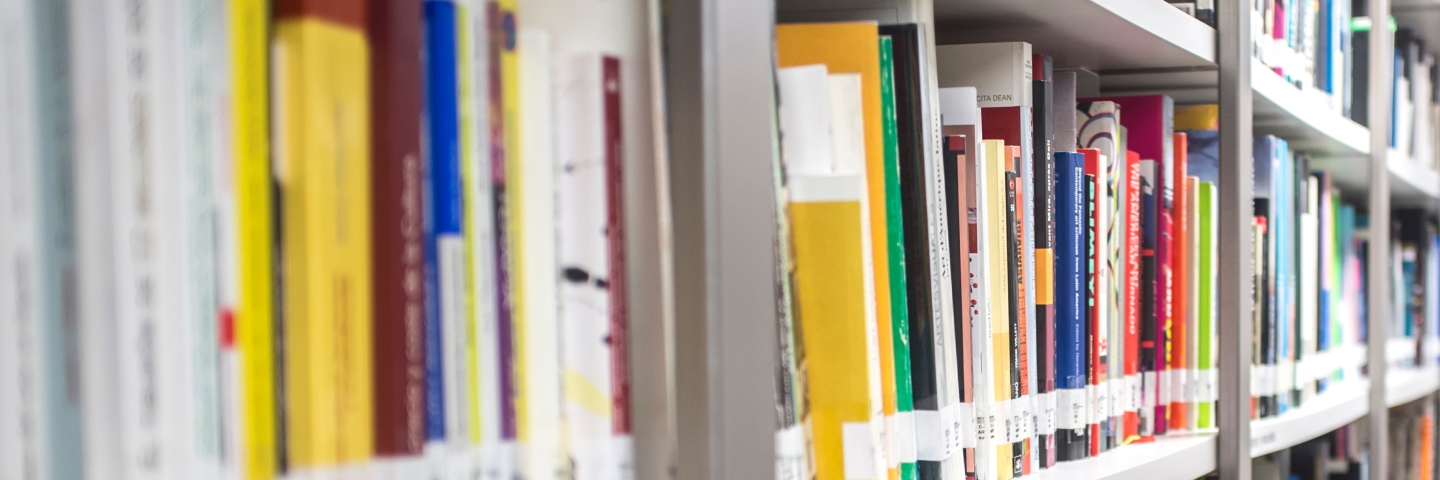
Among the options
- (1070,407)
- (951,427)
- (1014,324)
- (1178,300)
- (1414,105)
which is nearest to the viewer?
(951,427)

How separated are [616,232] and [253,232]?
15cm

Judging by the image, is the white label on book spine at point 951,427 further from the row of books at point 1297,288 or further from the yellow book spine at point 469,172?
the row of books at point 1297,288

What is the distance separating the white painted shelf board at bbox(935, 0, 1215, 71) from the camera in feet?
2.92

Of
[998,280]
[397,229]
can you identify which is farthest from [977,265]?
[397,229]

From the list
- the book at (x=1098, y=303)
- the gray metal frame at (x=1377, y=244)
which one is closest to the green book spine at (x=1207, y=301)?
the book at (x=1098, y=303)

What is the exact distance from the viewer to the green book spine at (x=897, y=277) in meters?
0.66

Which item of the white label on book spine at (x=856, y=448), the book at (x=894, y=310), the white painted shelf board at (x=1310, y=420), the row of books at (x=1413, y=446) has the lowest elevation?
the row of books at (x=1413, y=446)

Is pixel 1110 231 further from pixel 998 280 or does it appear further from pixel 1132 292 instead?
pixel 998 280

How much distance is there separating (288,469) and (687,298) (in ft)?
0.62

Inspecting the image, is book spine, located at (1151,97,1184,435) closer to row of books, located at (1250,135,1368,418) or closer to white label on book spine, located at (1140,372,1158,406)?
white label on book spine, located at (1140,372,1158,406)

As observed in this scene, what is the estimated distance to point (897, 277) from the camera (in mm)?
664

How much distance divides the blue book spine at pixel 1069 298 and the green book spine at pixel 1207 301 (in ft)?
0.98

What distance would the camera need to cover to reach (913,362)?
689 millimetres

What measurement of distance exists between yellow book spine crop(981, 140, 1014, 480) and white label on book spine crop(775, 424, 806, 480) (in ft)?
0.94
